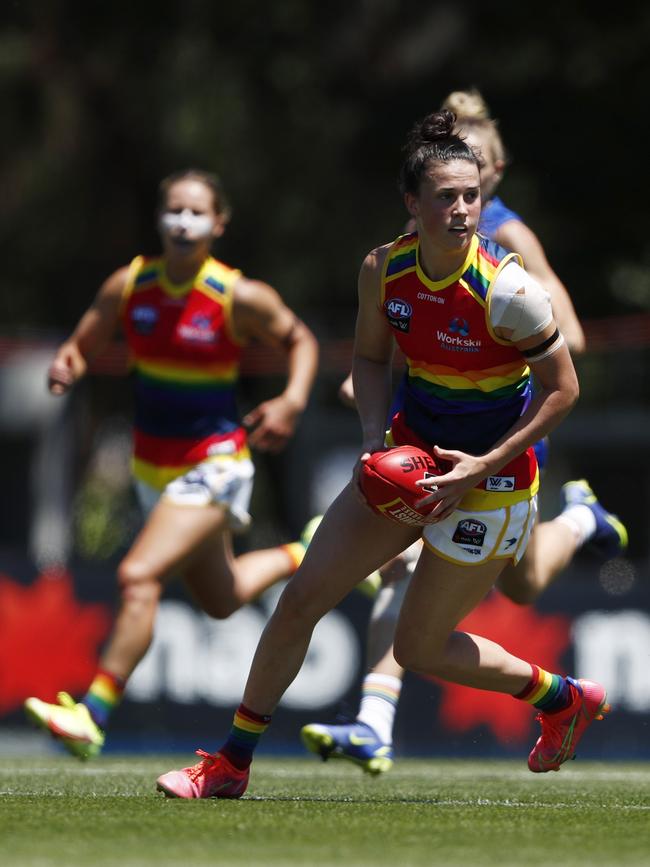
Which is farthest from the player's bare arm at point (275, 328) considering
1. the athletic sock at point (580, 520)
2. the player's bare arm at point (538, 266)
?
the player's bare arm at point (538, 266)

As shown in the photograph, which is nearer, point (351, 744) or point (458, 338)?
point (458, 338)

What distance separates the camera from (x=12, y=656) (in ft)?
34.2

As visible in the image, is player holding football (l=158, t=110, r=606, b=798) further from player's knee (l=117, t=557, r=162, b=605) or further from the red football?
player's knee (l=117, t=557, r=162, b=605)

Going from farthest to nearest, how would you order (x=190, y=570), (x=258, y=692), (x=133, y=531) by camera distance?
(x=133, y=531) → (x=190, y=570) → (x=258, y=692)

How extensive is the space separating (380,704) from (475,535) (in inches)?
60.1

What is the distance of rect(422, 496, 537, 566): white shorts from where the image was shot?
17.5ft

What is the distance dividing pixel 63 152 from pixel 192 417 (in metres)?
13.1

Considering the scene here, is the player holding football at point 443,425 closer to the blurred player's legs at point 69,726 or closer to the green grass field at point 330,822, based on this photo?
the green grass field at point 330,822

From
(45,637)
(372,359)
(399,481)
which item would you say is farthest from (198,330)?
(45,637)

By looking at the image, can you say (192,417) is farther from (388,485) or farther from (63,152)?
(63,152)

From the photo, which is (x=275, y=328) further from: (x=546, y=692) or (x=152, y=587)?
(x=546, y=692)

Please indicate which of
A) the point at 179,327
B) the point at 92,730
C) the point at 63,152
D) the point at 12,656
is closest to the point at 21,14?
the point at 63,152

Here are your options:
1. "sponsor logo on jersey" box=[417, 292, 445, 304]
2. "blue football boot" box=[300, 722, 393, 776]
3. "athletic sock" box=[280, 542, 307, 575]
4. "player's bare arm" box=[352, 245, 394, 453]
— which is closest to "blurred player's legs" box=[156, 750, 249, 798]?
"blue football boot" box=[300, 722, 393, 776]

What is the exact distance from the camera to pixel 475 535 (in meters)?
5.36
